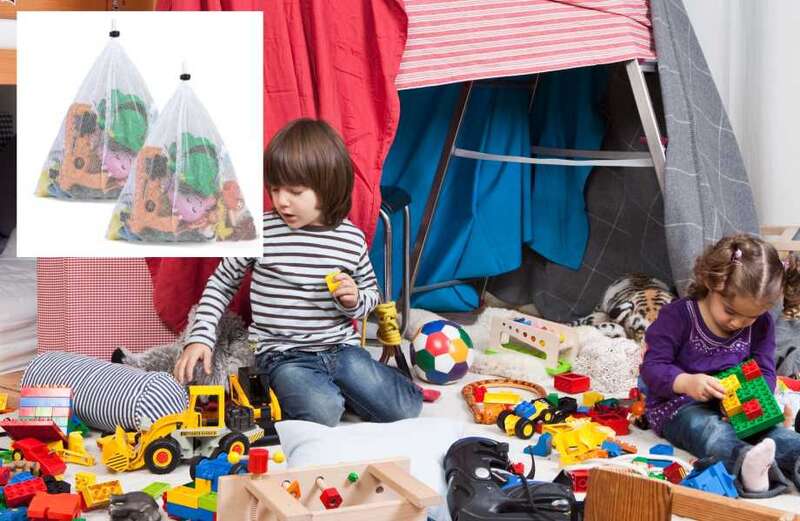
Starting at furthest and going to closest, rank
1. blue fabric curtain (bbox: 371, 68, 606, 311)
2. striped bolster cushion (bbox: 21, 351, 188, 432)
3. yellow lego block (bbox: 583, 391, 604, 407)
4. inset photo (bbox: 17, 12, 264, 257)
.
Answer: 1. blue fabric curtain (bbox: 371, 68, 606, 311)
2. yellow lego block (bbox: 583, 391, 604, 407)
3. striped bolster cushion (bbox: 21, 351, 188, 432)
4. inset photo (bbox: 17, 12, 264, 257)

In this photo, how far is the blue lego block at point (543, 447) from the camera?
1.68m

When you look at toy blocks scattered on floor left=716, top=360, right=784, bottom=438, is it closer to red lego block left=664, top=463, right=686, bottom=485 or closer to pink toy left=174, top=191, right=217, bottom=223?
red lego block left=664, top=463, right=686, bottom=485

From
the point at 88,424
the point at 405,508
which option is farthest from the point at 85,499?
the point at 405,508

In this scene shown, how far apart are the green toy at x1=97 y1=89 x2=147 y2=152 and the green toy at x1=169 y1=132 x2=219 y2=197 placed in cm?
5

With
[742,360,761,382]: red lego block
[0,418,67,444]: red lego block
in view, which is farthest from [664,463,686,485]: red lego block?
[0,418,67,444]: red lego block

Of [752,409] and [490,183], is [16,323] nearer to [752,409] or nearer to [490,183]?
[490,183]

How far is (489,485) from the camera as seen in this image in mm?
1304

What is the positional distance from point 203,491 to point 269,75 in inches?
37.0

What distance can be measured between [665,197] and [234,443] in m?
1.09

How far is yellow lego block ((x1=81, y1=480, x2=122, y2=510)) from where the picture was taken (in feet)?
4.66

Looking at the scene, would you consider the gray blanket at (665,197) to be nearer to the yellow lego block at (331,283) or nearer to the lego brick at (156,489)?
the yellow lego block at (331,283)

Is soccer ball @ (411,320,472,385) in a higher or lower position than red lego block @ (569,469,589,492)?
higher

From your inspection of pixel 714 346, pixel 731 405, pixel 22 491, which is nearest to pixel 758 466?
pixel 731 405

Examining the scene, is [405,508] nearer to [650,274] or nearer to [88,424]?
[88,424]
